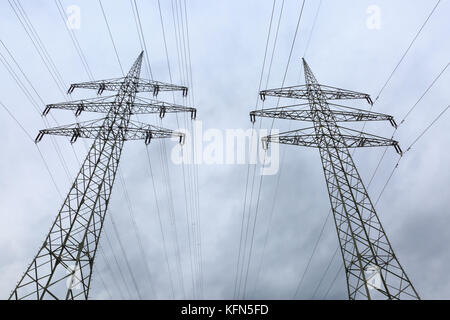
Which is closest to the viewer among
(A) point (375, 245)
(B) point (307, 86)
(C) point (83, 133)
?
(A) point (375, 245)

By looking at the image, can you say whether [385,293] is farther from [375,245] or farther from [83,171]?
[83,171]

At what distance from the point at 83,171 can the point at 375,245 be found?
46.2 feet

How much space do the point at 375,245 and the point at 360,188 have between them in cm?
310

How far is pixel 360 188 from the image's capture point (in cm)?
1348

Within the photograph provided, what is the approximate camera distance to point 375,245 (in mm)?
11438
